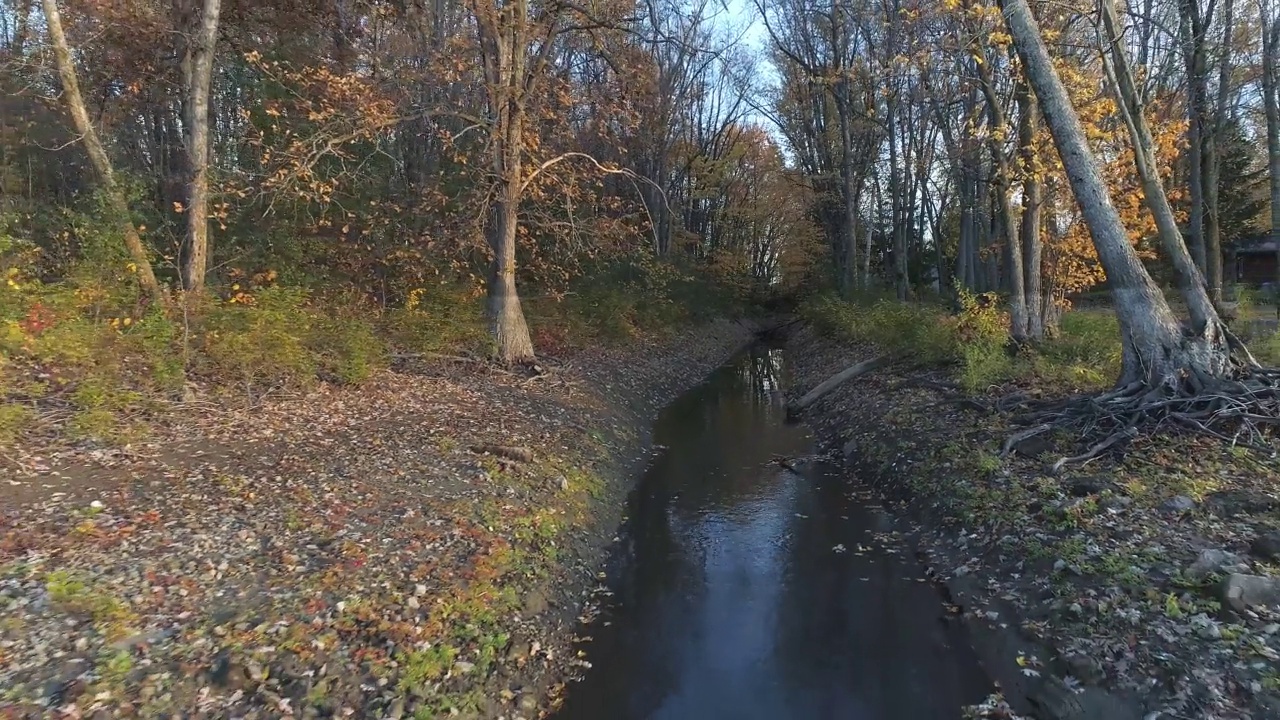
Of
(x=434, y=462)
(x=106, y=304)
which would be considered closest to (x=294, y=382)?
(x=106, y=304)

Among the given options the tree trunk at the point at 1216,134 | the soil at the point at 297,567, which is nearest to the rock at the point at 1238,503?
the soil at the point at 297,567

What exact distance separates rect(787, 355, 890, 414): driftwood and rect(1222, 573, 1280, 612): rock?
12.4m

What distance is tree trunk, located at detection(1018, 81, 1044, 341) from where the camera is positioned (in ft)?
48.7

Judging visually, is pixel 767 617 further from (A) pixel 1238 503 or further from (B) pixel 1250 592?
(A) pixel 1238 503

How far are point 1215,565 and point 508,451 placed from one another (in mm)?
7917

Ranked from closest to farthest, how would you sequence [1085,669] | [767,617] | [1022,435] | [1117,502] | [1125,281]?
[1085,669], [767,617], [1117,502], [1022,435], [1125,281]

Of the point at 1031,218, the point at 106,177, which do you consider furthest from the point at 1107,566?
the point at 106,177

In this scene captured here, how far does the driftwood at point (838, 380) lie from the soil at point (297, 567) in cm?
829

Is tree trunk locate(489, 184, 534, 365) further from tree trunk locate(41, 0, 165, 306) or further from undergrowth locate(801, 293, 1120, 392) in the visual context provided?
undergrowth locate(801, 293, 1120, 392)

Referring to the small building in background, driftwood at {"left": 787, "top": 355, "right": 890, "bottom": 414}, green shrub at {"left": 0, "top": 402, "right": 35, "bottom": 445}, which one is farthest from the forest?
the small building in background

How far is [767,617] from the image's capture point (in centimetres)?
754

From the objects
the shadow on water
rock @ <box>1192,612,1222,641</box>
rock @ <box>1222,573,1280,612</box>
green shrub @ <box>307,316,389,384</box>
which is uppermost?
green shrub @ <box>307,316,389,384</box>

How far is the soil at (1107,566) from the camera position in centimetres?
534

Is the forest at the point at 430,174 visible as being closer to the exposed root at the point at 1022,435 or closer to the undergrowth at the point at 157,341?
the undergrowth at the point at 157,341
